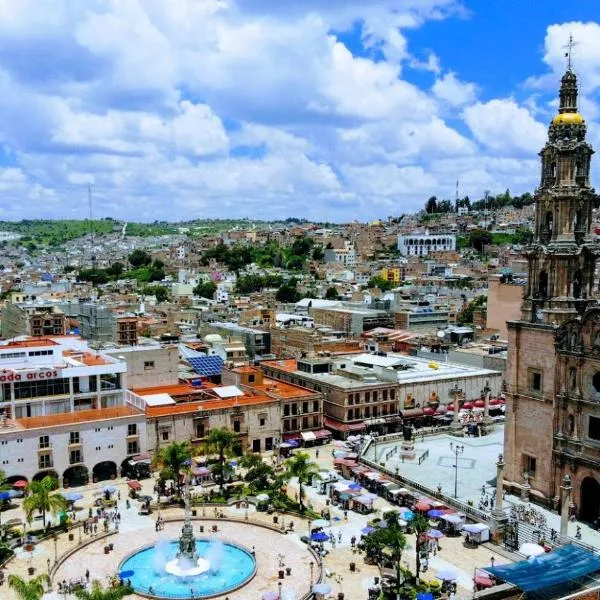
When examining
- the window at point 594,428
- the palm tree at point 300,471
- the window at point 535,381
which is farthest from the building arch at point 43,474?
the window at point 594,428

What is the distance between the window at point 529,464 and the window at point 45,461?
3803cm

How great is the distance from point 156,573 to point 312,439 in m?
29.6

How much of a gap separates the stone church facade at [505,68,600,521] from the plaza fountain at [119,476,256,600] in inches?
898

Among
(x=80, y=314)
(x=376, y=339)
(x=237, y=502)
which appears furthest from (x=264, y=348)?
(x=237, y=502)

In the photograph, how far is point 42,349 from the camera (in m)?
71.8

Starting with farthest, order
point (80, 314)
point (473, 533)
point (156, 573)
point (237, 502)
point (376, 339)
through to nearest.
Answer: point (80, 314), point (376, 339), point (237, 502), point (473, 533), point (156, 573)

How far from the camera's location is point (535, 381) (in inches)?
2136

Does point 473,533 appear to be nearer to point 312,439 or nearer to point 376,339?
point 312,439

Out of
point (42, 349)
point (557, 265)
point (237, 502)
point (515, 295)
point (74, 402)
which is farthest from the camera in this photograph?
point (515, 295)

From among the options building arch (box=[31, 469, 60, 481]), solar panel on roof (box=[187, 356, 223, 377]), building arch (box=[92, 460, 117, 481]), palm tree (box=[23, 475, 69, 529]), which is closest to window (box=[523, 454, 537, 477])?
palm tree (box=[23, 475, 69, 529])

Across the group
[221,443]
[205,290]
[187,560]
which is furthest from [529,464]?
[205,290]

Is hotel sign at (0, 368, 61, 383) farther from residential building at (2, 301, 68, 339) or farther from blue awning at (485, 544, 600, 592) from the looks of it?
residential building at (2, 301, 68, 339)

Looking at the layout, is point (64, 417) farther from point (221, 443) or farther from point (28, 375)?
point (221, 443)

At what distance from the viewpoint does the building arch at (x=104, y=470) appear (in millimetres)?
61809
